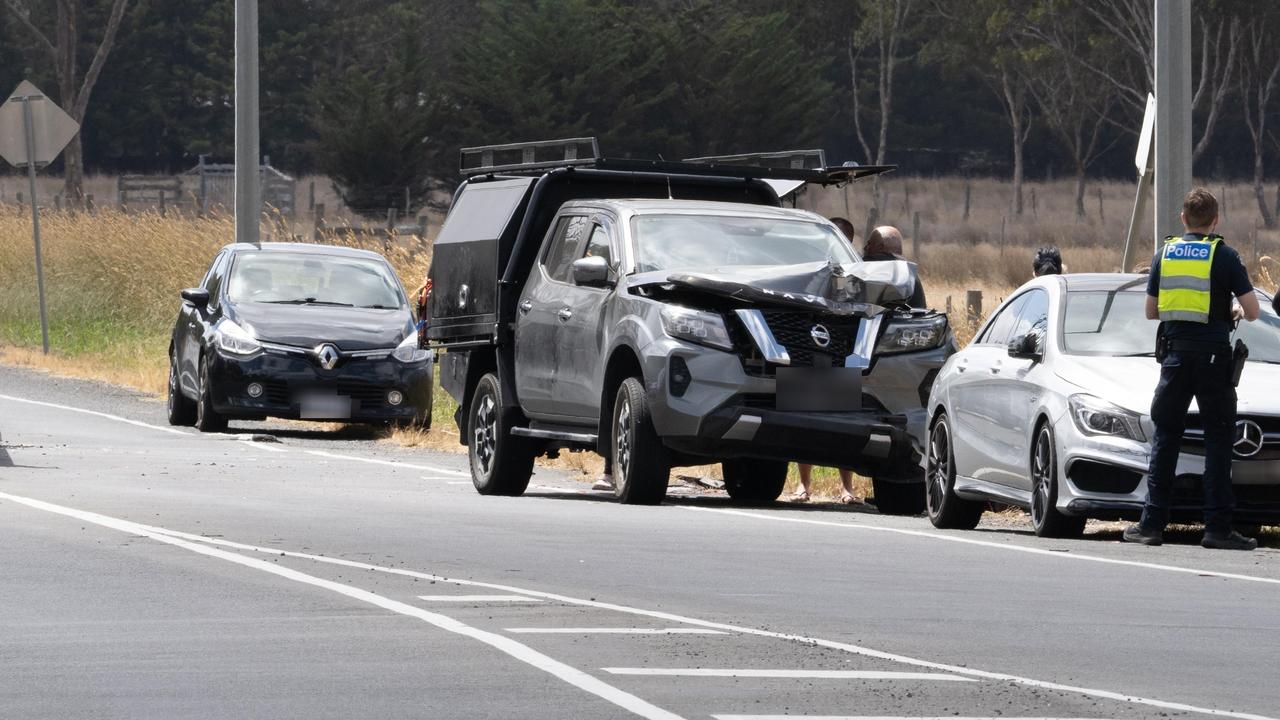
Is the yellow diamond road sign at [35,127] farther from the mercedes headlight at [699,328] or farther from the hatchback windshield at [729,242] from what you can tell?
the mercedes headlight at [699,328]

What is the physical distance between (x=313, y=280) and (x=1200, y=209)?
1180cm

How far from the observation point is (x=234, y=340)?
20812mm

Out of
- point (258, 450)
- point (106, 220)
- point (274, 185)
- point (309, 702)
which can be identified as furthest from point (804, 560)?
point (274, 185)

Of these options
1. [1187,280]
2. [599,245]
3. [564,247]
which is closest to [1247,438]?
[1187,280]

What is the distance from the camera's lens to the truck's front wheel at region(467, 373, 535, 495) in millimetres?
15938

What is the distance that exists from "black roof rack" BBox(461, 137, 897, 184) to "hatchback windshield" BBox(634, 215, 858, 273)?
3.31 feet

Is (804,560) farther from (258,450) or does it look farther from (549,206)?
(258,450)

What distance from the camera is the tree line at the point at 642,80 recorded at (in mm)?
64812

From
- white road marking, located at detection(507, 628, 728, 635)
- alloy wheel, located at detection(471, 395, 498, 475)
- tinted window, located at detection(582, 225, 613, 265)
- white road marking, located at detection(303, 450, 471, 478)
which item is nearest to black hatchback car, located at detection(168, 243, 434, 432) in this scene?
white road marking, located at detection(303, 450, 471, 478)

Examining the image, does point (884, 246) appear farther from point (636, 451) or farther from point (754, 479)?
point (636, 451)

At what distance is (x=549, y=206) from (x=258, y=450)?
423 cm

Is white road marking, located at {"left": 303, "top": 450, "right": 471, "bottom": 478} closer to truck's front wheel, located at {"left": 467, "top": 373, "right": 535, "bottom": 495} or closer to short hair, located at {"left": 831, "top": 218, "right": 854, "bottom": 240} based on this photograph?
truck's front wheel, located at {"left": 467, "top": 373, "right": 535, "bottom": 495}

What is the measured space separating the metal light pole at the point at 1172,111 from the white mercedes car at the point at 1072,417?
2818 millimetres

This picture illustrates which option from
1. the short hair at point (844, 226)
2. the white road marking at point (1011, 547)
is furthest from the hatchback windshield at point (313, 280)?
the white road marking at point (1011, 547)
